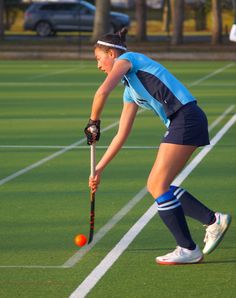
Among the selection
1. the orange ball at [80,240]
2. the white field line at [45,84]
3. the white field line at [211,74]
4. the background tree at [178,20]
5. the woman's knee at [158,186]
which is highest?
the woman's knee at [158,186]

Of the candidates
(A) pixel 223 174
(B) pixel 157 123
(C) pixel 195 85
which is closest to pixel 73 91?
(C) pixel 195 85

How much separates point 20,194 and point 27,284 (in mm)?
4477

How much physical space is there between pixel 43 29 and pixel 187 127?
60000 mm

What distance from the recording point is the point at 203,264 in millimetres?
9656

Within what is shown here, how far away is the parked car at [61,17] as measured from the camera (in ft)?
219

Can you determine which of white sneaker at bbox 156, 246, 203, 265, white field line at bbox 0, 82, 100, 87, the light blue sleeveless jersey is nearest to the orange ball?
white sneaker at bbox 156, 246, 203, 265

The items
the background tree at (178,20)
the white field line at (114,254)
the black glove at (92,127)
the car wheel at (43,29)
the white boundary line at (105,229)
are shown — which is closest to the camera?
the white field line at (114,254)

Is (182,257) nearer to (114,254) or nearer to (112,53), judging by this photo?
(114,254)

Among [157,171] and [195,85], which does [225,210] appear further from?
[195,85]

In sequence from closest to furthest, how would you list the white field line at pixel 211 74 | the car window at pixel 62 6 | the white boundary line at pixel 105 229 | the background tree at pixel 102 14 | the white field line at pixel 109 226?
the white boundary line at pixel 105 229 < the white field line at pixel 109 226 < the white field line at pixel 211 74 < the background tree at pixel 102 14 < the car window at pixel 62 6

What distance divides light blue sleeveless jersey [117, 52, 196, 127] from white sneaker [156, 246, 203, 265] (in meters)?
1.10

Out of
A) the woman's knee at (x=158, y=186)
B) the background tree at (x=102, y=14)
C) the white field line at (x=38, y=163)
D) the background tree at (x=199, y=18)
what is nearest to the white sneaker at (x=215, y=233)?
the woman's knee at (x=158, y=186)

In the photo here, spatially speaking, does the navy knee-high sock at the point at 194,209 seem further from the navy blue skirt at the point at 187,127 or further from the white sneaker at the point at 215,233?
the navy blue skirt at the point at 187,127

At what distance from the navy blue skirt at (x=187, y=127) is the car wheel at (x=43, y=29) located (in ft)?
194
